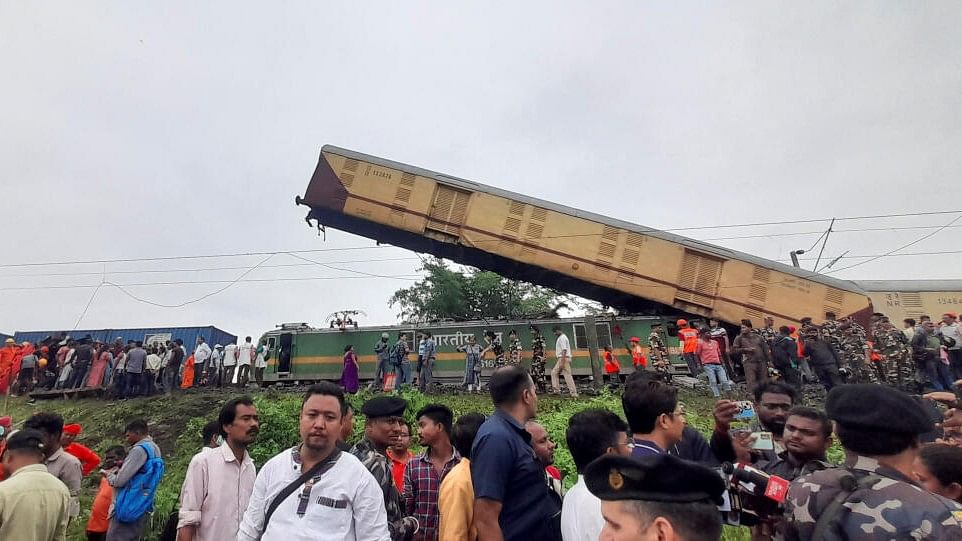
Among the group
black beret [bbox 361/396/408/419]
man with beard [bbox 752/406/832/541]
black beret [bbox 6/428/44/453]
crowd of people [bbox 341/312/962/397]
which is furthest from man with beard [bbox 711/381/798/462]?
crowd of people [bbox 341/312/962/397]

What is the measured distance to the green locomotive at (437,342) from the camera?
1465 centimetres

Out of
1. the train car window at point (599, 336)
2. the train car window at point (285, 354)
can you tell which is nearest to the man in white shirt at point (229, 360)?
the train car window at point (285, 354)

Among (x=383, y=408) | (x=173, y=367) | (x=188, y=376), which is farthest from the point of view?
(x=188, y=376)

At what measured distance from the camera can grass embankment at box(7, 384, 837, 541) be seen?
6483 millimetres

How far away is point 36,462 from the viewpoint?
10.1 feet

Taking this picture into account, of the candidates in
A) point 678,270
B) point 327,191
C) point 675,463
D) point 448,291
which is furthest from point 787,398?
point 448,291

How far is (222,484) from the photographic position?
3.21m

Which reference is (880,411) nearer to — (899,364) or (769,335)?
(769,335)

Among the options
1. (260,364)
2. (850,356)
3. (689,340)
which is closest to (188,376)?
(260,364)

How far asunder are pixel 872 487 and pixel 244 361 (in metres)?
15.5

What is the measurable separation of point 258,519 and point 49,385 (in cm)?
1638

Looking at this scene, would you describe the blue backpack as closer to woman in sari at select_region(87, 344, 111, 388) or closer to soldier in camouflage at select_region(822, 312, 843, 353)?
soldier in camouflage at select_region(822, 312, 843, 353)

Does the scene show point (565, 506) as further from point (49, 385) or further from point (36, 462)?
point (49, 385)

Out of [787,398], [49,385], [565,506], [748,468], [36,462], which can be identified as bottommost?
[49,385]
